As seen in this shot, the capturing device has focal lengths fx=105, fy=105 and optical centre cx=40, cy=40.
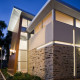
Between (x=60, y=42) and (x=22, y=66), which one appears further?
(x=22, y=66)

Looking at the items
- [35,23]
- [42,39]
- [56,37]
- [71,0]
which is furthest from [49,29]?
[71,0]

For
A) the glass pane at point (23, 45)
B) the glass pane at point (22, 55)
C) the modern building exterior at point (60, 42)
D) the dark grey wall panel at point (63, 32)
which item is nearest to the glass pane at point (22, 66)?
the glass pane at point (22, 55)

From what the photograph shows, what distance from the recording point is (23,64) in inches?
556

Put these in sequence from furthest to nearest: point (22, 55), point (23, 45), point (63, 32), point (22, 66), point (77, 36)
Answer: point (23, 45), point (22, 55), point (22, 66), point (77, 36), point (63, 32)

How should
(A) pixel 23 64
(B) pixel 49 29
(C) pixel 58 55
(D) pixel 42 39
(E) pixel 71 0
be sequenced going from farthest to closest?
(E) pixel 71 0 < (A) pixel 23 64 < (D) pixel 42 39 < (B) pixel 49 29 < (C) pixel 58 55

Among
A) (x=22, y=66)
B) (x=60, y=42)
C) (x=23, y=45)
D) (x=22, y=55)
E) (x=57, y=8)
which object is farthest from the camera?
(x=23, y=45)

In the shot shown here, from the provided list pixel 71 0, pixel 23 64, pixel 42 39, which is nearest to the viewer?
pixel 42 39

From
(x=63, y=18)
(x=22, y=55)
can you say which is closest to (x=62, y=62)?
(x=63, y=18)

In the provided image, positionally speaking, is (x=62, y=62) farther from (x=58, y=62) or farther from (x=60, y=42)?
(x=60, y=42)

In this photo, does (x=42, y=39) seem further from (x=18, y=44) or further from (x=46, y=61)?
(x=18, y=44)

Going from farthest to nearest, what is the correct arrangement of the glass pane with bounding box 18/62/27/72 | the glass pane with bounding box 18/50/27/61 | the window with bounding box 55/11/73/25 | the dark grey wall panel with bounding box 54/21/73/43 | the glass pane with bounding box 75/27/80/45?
the glass pane with bounding box 18/50/27/61, the glass pane with bounding box 18/62/27/72, the glass pane with bounding box 75/27/80/45, the window with bounding box 55/11/73/25, the dark grey wall panel with bounding box 54/21/73/43

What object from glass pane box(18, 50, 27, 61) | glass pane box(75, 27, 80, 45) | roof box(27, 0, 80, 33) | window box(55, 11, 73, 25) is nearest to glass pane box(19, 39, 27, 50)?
glass pane box(18, 50, 27, 61)

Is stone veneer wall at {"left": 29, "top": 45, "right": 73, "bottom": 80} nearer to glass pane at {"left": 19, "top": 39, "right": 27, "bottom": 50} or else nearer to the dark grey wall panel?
the dark grey wall panel

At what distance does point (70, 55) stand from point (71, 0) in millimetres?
141295
